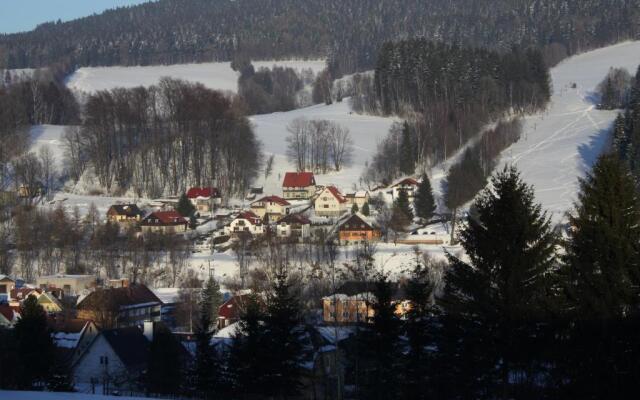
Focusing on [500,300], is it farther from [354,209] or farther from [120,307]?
[354,209]

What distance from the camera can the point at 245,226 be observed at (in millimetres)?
47250

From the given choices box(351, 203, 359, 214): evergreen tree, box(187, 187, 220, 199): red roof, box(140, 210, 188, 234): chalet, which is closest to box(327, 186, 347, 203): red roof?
box(351, 203, 359, 214): evergreen tree

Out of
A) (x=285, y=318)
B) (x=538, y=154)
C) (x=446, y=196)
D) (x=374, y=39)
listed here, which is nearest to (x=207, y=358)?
(x=285, y=318)

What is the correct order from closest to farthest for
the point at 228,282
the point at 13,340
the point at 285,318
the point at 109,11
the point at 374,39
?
the point at 285,318, the point at 13,340, the point at 228,282, the point at 374,39, the point at 109,11

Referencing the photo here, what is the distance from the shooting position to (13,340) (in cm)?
1939

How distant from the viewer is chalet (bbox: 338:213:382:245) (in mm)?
43000

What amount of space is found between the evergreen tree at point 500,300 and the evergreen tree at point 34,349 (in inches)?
319

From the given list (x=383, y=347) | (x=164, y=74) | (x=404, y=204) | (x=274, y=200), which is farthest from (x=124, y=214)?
(x=164, y=74)

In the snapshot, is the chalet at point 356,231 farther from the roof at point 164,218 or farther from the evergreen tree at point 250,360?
the evergreen tree at point 250,360

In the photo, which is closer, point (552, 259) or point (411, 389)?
point (552, 259)

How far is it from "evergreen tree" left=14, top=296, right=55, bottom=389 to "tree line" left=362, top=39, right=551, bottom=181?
4092 cm

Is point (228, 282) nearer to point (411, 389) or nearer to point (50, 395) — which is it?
point (411, 389)

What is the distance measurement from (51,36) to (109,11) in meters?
Answer: 33.2

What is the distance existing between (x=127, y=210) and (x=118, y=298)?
21040mm
